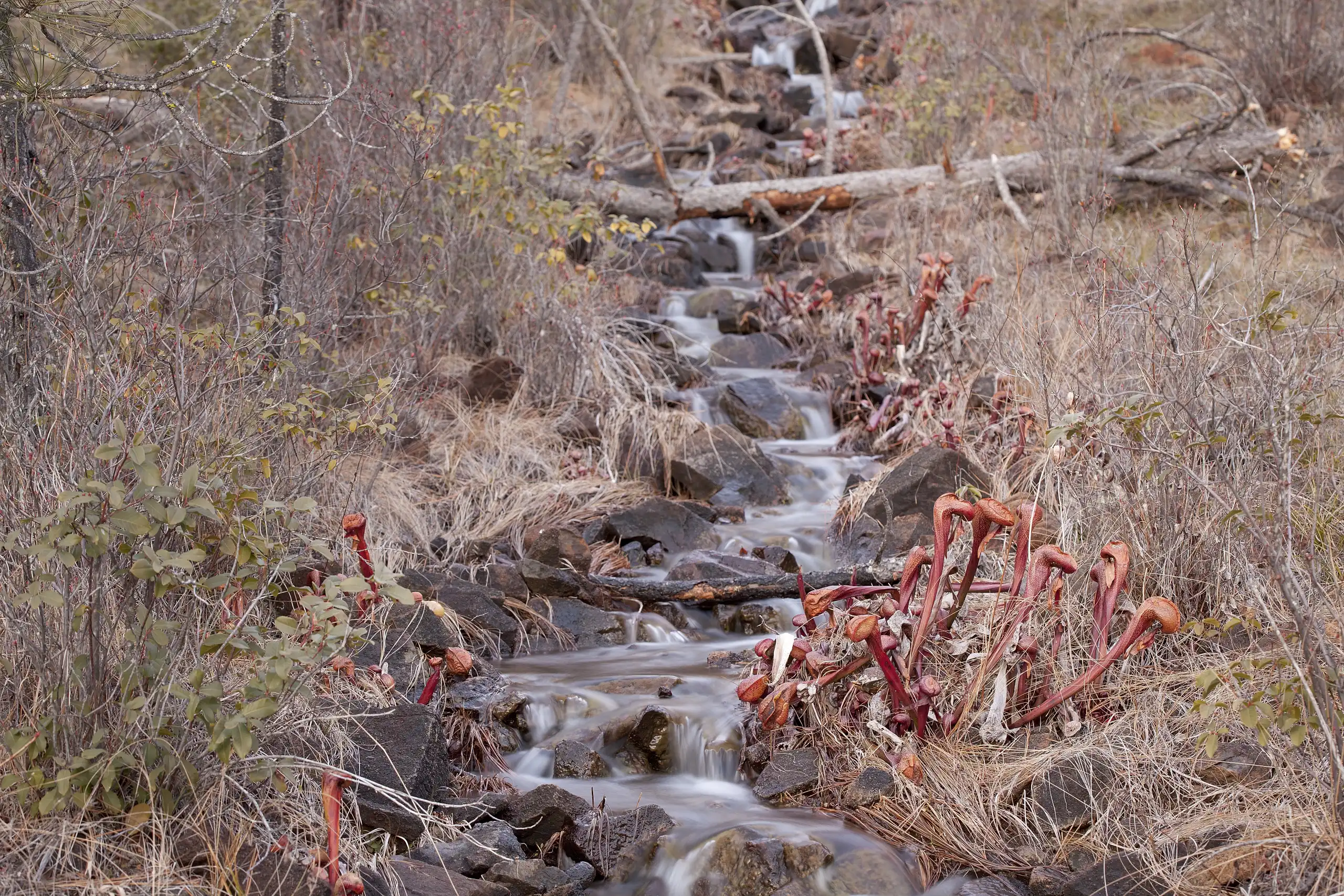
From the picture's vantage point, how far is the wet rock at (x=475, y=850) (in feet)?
11.6

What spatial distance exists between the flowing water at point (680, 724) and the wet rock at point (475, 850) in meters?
0.34

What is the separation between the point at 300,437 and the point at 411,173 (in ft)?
9.26

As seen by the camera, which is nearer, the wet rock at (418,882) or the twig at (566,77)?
the wet rock at (418,882)

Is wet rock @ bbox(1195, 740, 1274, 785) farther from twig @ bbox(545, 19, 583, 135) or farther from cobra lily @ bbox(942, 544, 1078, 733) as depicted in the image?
twig @ bbox(545, 19, 583, 135)

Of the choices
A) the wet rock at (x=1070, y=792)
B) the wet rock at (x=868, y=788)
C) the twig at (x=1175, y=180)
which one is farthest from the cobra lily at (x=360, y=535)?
the twig at (x=1175, y=180)

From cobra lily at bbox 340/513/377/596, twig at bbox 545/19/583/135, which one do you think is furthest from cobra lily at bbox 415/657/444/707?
twig at bbox 545/19/583/135

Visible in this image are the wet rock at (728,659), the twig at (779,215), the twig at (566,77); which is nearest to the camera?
the wet rock at (728,659)

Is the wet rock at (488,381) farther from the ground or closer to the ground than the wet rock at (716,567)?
farther from the ground

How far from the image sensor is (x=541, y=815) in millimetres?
3840

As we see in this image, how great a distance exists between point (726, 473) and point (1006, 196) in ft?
14.6

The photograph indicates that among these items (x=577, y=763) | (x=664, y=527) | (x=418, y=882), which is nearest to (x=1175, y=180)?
(x=664, y=527)

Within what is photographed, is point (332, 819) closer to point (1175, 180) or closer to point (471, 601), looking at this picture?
point (471, 601)

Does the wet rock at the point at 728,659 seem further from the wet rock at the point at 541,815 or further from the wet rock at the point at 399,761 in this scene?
the wet rock at the point at 399,761

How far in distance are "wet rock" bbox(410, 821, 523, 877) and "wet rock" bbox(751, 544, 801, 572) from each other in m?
2.74
